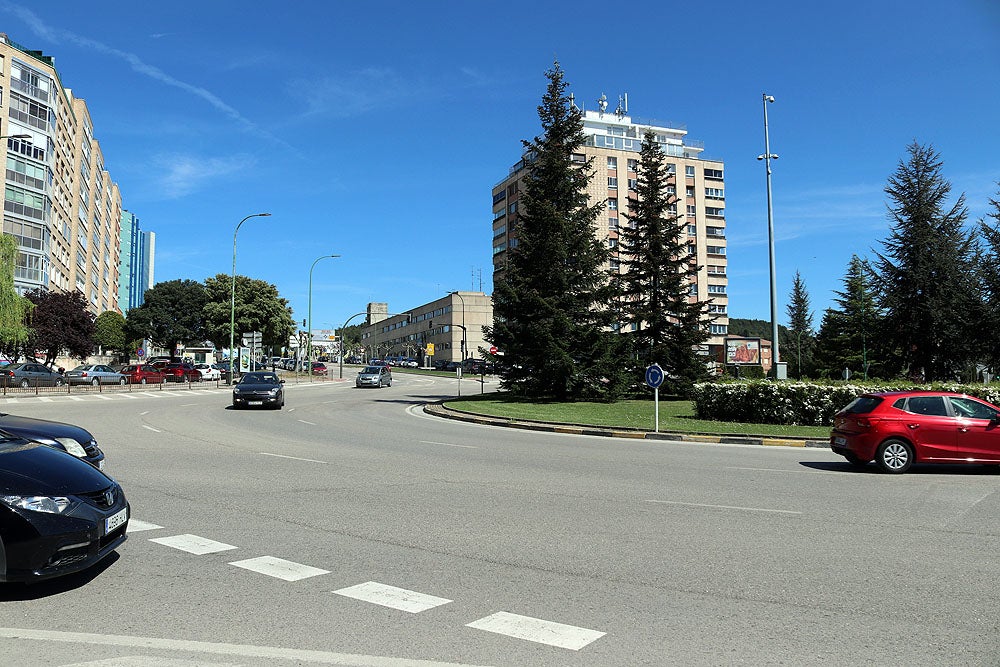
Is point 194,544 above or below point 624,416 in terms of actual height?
above

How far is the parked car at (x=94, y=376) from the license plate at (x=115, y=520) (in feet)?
142

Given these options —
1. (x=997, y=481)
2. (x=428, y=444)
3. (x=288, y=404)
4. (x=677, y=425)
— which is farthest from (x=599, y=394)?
(x=997, y=481)

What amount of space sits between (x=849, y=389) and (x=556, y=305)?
46.5ft

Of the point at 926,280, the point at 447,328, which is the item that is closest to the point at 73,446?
the point at 926,280

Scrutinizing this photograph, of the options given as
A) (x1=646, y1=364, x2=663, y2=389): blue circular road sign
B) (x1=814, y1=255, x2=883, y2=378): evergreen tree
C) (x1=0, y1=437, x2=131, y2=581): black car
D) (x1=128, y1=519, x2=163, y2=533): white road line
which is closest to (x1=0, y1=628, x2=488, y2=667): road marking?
(x1=0, y1=437, x2=131, y2=581): black car

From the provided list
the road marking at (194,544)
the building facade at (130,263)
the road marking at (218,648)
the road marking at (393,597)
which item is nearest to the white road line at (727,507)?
the road marking at (393,597)

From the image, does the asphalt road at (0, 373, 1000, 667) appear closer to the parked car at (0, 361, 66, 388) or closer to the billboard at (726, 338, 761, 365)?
the parked car at (0, 361, 66, 388)

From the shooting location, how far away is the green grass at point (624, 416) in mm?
19297

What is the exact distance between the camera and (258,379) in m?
29.1

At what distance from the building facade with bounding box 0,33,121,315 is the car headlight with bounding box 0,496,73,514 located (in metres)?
49.7

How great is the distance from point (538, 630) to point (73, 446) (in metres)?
7.43

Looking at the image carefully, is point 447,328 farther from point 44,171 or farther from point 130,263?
point 130,263

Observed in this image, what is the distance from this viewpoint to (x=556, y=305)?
105 feet

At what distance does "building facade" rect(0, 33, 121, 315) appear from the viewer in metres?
55.7
